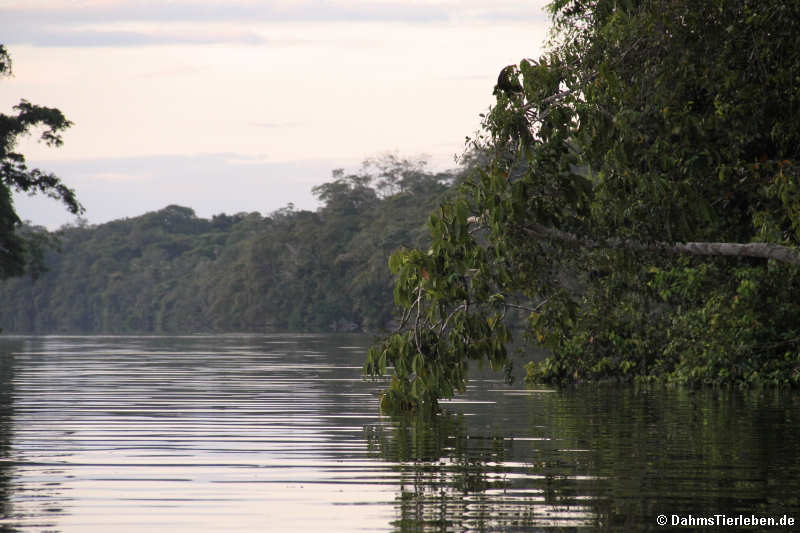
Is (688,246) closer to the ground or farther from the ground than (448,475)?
farther from the ground

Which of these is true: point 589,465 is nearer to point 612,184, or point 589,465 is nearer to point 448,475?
point 448,475

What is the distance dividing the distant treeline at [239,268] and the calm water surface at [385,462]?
44.1m

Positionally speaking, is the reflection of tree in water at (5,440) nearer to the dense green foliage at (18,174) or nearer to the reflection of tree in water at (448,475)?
the reflection of tree in water at (448,475)

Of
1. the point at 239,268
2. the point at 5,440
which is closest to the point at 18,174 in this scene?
the point at 5,440

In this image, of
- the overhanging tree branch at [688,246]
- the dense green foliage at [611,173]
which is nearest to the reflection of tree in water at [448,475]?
the dense green foliage at [611,173]

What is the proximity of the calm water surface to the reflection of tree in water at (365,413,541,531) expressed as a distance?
0.02m

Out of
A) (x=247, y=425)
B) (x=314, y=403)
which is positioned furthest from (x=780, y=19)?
(x=314, y=403)

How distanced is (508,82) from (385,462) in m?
4.97

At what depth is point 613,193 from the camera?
13.3 metres

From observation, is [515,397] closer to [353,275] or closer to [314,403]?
[314,403]

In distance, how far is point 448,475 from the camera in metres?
9.43

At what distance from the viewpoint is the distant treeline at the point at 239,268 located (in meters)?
88.9

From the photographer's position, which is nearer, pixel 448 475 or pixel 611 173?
pixel 448 475

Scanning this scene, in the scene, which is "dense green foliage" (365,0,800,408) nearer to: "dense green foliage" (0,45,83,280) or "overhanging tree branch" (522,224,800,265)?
"overhanging tree branch" (522,224,800,265)
